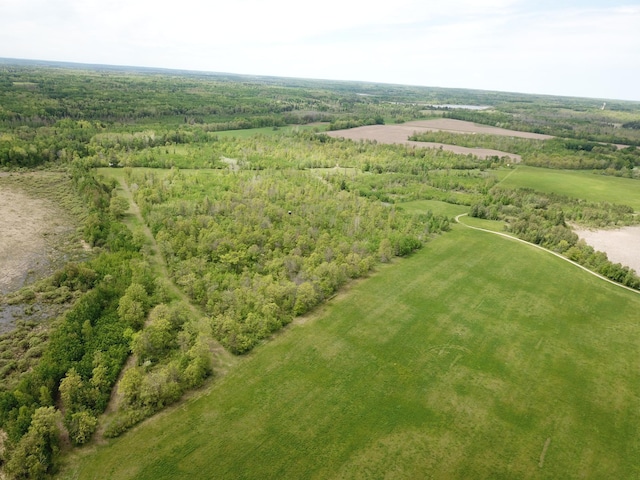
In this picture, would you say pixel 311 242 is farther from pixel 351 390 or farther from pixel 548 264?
pixel 548 264

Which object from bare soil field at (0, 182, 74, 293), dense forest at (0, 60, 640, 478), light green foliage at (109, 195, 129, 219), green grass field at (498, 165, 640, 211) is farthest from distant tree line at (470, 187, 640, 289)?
bare soil field at (0, 182, 74, 293)

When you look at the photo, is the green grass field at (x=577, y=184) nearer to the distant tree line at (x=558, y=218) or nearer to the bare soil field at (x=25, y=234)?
the distant tree line at (x=558, y=218)

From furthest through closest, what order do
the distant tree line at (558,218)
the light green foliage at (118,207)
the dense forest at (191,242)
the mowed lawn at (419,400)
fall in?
the light green foliage at (118,207), the distant tree line at (558,218), the dense forest at (191,242), the mowed lawn at (419,400)

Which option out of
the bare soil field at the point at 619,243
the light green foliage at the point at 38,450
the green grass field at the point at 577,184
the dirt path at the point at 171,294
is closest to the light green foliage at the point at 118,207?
the dirt path at the point at 171,294

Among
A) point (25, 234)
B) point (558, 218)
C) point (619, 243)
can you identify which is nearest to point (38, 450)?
point (25, 234)

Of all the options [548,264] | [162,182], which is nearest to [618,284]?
[548,264]
